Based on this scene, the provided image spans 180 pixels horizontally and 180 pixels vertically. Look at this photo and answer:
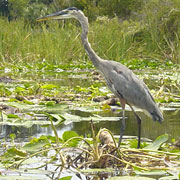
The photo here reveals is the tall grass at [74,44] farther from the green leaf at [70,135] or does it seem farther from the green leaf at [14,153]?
the green leaf at [14,153]

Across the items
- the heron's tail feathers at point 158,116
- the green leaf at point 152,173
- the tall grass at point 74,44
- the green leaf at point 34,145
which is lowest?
the green leaf at point 152,173

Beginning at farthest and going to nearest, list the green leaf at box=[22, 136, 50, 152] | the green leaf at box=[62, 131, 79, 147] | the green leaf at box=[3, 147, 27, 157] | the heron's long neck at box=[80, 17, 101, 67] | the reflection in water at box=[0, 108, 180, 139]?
the heron's long neck at box=[80, 17, 101, 67] < the reflection in water at box=[0, 108, 180, 139] < the green leaf at box=[62, 131, 79, 147] < the green leaf at box=[22, 136, 50, 152] < the green leaf at box=[3, 147, 27, 157]

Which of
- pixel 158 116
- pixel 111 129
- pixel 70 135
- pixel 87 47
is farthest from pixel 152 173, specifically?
pixel 87 47

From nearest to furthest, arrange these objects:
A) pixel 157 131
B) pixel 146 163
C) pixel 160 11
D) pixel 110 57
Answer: pixel 146 163 < pixel 157 131 < pixel 110 57 < pixel 160 11

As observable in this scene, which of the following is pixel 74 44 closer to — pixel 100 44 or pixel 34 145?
pixel 100 44

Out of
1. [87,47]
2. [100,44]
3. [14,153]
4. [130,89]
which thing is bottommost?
[14,153]

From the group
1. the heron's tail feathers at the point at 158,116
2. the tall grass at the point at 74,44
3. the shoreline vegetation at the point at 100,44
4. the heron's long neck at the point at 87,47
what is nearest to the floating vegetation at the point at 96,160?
the heron's tail feathers at the point at 158,116

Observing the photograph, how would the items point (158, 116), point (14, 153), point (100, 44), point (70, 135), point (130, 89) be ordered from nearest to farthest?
point (14, 153) → point (70, 135) → point (158, 116) → point (130, 89) → point (100, 44)

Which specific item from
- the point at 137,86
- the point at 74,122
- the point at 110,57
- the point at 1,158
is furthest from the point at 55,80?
the point at 1,158

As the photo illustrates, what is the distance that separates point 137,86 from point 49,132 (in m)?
1.02

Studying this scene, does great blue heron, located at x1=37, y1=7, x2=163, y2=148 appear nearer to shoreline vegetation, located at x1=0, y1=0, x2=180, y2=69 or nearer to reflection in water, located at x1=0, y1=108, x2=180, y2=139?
reflection in water, located at x1=0, y1=108, x2=180, y2=139

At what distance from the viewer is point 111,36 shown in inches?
624

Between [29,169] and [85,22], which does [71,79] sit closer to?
[85,22]

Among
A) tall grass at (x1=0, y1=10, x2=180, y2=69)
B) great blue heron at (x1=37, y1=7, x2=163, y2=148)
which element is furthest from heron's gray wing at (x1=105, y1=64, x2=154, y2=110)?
tall grass at (x1=0, y1=10, x2=180, y2=69)
